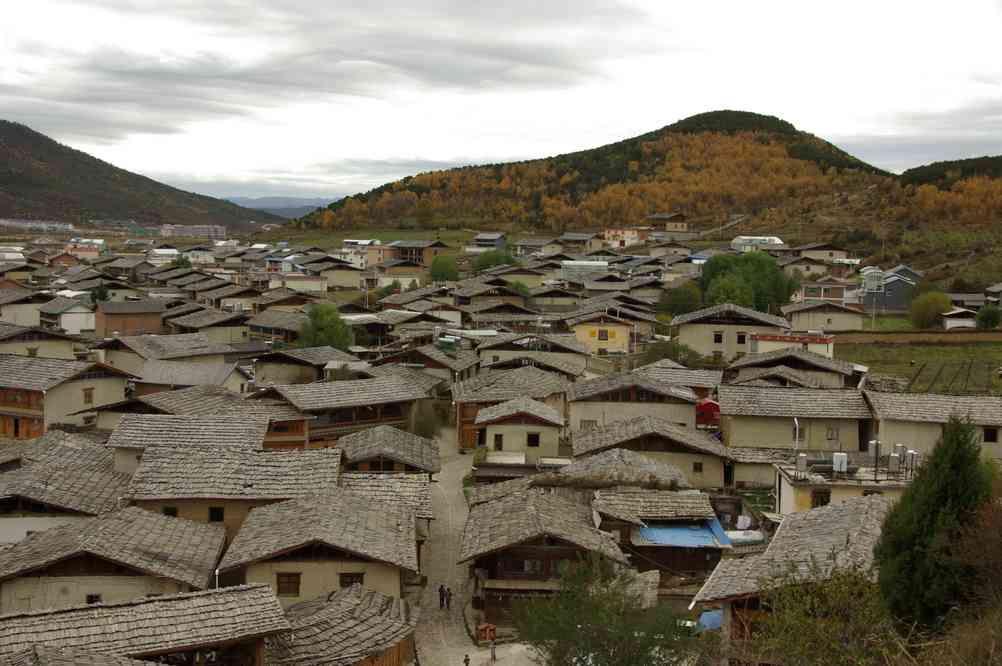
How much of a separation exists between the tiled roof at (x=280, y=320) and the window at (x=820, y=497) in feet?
91.1

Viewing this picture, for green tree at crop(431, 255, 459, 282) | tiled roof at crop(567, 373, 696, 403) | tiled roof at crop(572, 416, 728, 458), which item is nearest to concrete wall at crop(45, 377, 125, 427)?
tiled roof at crop(567, 373, 696, 403)

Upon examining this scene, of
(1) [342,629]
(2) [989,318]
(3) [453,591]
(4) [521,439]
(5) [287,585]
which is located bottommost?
(3) [453,591]

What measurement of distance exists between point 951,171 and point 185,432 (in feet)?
274

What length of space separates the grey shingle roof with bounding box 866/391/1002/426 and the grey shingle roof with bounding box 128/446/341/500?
1239cm

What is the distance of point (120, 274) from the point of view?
69625 millimetres

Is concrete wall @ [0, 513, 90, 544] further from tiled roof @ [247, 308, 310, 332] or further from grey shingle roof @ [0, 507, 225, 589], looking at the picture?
tiled roof @ [247, 308, 310, 332]

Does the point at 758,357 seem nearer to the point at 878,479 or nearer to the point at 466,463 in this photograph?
the point at 466,463

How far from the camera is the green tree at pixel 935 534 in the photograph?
1259 centimetres

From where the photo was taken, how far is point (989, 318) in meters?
42.9

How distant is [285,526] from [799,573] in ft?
27.5

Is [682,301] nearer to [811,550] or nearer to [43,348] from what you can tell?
[43,348]

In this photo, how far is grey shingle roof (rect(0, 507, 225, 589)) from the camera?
15.3 m

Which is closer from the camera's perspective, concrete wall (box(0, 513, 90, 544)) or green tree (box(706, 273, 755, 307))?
concrete wall (box(0, 513, 90, 544))

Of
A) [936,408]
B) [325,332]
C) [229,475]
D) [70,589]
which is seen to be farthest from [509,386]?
[70,589]
